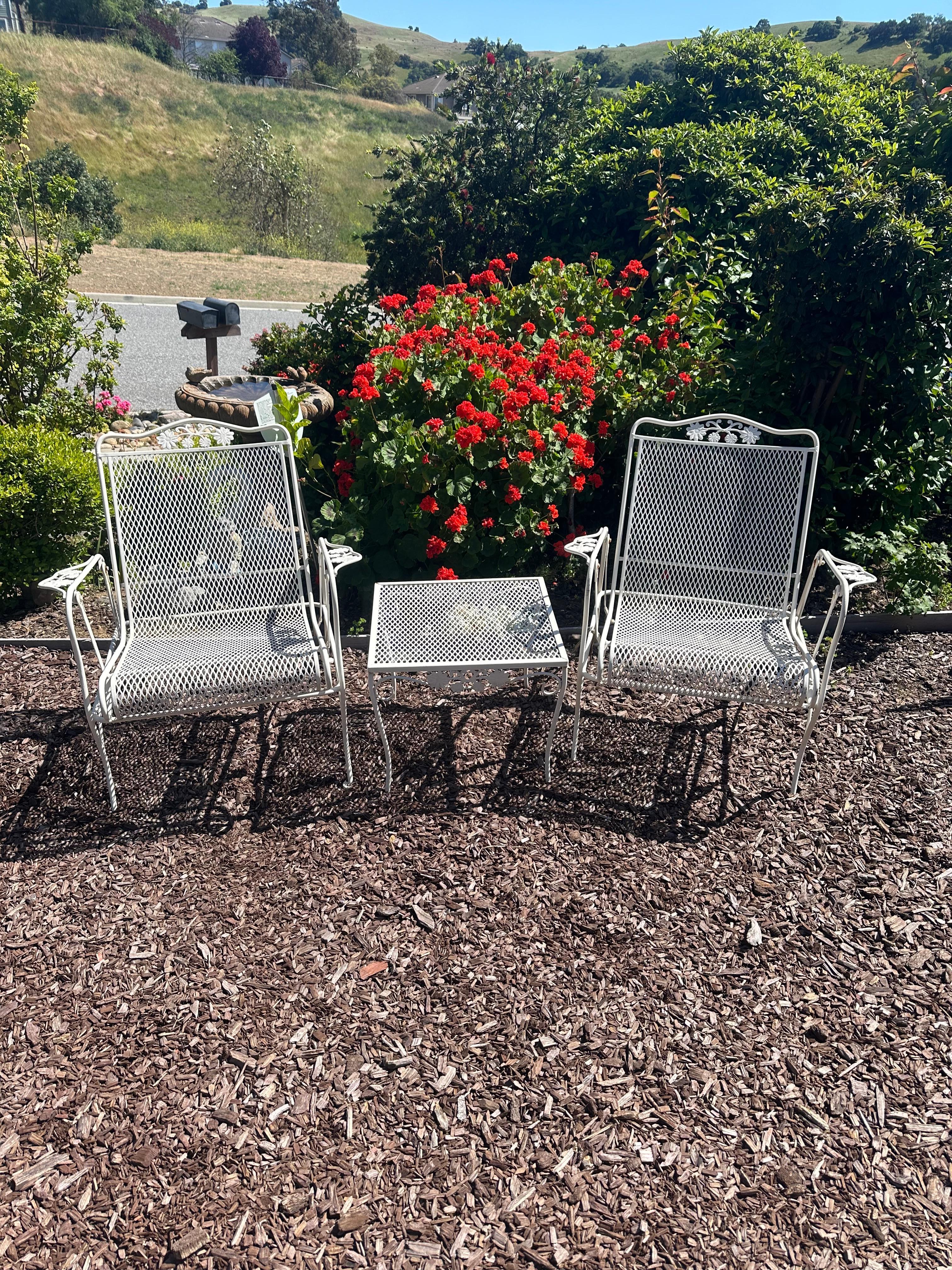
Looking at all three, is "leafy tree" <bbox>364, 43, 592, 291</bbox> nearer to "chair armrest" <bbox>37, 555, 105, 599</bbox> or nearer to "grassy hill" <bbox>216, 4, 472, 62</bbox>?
"chair armrest" <bbox>37, 555, 105, 599</bbox>

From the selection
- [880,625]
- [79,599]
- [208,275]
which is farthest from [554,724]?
[208,275]

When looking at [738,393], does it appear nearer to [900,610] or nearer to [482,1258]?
[900,610]

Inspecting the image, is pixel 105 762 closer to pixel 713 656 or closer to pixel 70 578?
pixel 70 578

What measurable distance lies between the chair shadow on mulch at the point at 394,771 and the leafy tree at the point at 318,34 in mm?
57888

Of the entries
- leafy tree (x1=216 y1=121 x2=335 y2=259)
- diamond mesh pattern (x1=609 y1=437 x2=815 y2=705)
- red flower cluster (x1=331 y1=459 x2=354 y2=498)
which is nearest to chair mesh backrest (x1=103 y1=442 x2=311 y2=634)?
red flower cluster (x1=331 y1=459 x2=354 y2=498)

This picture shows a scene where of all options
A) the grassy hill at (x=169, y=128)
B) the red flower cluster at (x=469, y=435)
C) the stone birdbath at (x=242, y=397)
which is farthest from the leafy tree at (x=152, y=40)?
the red flower cluster at (x=469, y=435)

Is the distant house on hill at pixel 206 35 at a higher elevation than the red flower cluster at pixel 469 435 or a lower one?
higher

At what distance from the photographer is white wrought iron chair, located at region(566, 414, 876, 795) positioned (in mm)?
3377

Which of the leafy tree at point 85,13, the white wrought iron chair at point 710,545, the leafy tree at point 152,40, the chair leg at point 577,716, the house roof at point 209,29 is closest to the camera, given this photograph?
the chair leg at point 577,716

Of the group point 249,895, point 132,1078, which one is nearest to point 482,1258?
point 132,1078

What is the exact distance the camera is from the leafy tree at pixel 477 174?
773 cm

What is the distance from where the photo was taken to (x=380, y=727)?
3002 millimetres

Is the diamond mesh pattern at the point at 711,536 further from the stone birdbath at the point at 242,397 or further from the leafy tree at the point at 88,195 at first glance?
the leafy tree at the point at 88,195

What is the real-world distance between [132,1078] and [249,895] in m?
0.63
